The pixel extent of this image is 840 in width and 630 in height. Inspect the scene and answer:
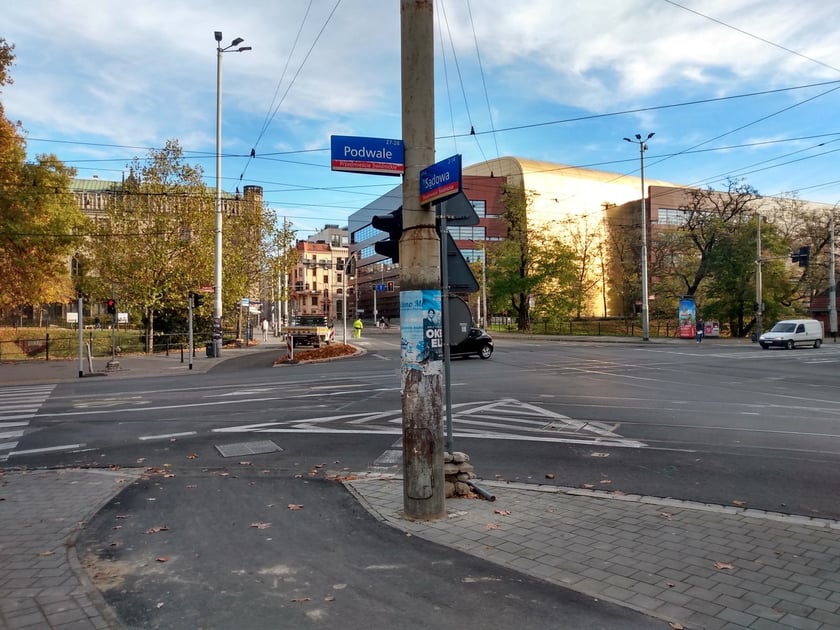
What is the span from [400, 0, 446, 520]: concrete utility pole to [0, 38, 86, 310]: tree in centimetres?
2881

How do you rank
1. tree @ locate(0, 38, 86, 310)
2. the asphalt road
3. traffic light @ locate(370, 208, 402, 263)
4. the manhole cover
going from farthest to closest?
tree @ locate(0, 38, 86, 310)
the manhole cover
the asphalt road
traffic light @ locate(370, 208, 402, 263)

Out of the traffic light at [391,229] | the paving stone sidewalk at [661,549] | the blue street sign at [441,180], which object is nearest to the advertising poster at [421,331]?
the traffic light at [391,229]

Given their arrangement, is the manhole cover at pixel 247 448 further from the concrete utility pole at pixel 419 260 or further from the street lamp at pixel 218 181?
the street lamp at pixel 218 181

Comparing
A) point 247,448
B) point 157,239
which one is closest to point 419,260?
point 247,448

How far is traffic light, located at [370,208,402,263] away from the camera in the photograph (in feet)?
19.6

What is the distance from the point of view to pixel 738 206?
175 ft

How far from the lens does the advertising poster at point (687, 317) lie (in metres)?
46.0

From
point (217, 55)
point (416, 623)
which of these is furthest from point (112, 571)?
point (217, 55)

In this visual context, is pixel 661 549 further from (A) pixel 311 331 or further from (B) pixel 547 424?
(A) pixel 311 331

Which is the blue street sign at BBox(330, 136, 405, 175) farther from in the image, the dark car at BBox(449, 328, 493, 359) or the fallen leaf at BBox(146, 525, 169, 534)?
the dark car at BBox(449, 328, 493, 359)

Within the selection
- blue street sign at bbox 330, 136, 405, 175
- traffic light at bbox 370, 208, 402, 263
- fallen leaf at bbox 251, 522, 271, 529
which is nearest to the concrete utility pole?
blue street sign at bbox 330, 136, 405, 175

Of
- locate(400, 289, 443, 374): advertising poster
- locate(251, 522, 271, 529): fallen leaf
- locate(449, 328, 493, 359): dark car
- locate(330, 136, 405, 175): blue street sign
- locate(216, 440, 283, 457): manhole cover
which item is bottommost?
locate(216, 440, 283, 457): manhole cover

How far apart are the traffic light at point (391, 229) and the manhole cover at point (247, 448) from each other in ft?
12.7

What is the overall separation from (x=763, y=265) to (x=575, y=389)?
4155 cm
